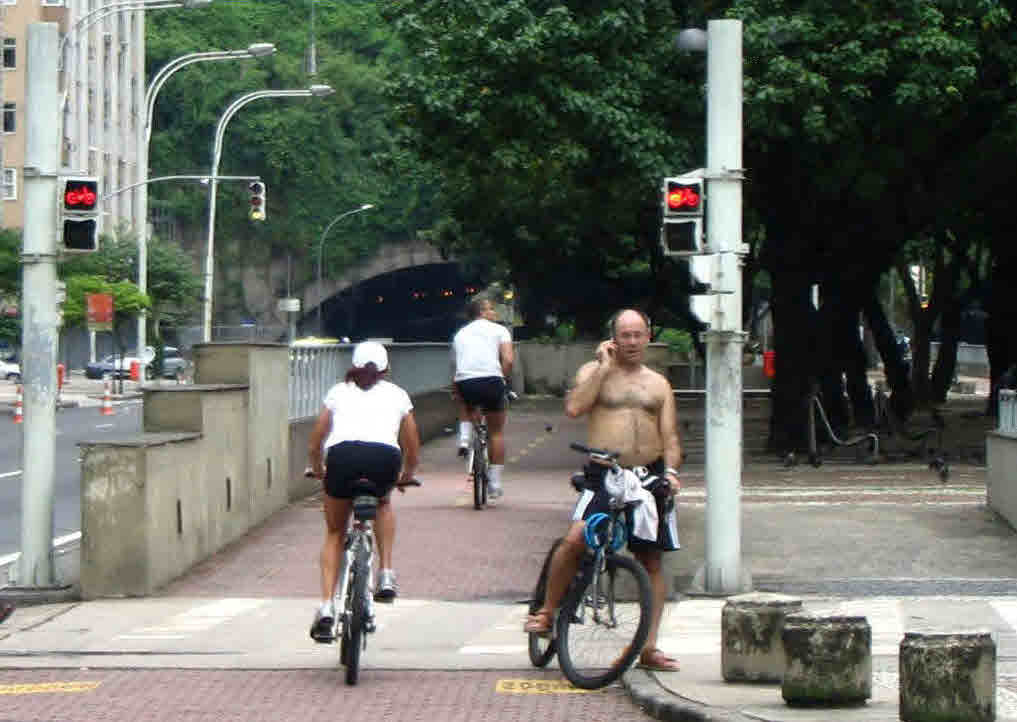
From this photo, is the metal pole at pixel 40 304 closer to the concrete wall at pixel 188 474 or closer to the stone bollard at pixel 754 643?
the concrete wall at pixel 188 474

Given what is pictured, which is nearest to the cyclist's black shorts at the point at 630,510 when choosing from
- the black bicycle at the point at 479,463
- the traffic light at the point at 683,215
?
the traffic light at the point at 683,215

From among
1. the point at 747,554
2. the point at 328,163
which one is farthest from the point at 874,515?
the point at 328,163

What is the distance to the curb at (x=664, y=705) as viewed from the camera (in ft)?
30.5

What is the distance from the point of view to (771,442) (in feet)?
97.7

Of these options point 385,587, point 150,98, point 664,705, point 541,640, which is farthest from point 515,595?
point 150,98

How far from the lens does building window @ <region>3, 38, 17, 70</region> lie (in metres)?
84.4

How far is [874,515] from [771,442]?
417 inches

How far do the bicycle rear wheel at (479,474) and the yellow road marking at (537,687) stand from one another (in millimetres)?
8756

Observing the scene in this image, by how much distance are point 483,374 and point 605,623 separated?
30.9 ft

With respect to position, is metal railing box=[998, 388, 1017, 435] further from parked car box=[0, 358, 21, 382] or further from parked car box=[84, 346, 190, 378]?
parked car box=[0, 358, 21, 382]

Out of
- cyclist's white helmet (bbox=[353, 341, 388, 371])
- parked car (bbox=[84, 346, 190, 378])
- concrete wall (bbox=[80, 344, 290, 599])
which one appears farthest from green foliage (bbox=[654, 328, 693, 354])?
cyclist's white helmet (bbox=[353, 341, 388, 371])

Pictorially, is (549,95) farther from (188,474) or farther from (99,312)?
(99,312)

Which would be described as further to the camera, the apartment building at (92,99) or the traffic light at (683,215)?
the apartment building at (92,99)

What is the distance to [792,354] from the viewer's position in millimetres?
29219
